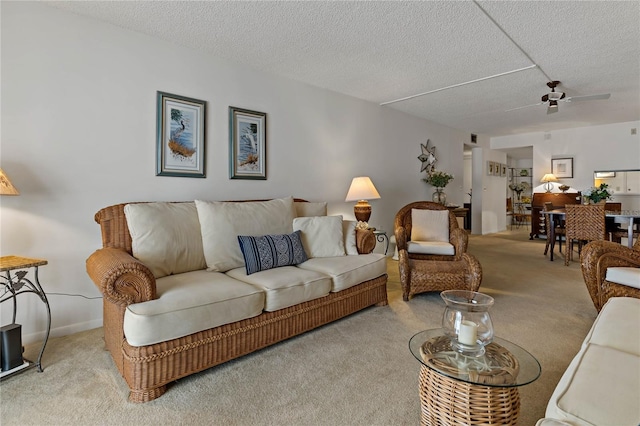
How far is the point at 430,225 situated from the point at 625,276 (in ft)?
6.19

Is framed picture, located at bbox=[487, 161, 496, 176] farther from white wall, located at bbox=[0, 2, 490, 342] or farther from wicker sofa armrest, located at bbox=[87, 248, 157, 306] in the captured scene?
wicker sofa armrest, located at bbox=[87, 248, 157, 306]

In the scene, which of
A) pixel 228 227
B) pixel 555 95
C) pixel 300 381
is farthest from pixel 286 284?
pixel 555 95

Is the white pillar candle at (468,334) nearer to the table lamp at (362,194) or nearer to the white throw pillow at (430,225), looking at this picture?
the white throw pillow at (430,225)

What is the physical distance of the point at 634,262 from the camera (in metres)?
2.43

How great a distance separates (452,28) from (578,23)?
100cm

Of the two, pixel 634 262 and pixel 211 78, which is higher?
pixel 211 78

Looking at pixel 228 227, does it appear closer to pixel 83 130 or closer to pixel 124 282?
pixel 124 282

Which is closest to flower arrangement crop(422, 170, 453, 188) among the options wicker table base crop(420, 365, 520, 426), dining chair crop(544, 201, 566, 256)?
dining chair crop(544, 201, 566, 256)

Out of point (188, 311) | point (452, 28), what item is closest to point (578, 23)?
point (452, 28)

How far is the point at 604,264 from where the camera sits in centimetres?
245

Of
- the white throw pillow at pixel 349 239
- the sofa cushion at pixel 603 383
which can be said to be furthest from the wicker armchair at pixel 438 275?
the sofa cushion at pixel 603 383

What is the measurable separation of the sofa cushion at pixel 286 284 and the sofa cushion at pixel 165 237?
1.11 feet

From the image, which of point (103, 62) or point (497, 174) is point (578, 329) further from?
point (497, 174)

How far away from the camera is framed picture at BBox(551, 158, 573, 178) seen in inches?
285
